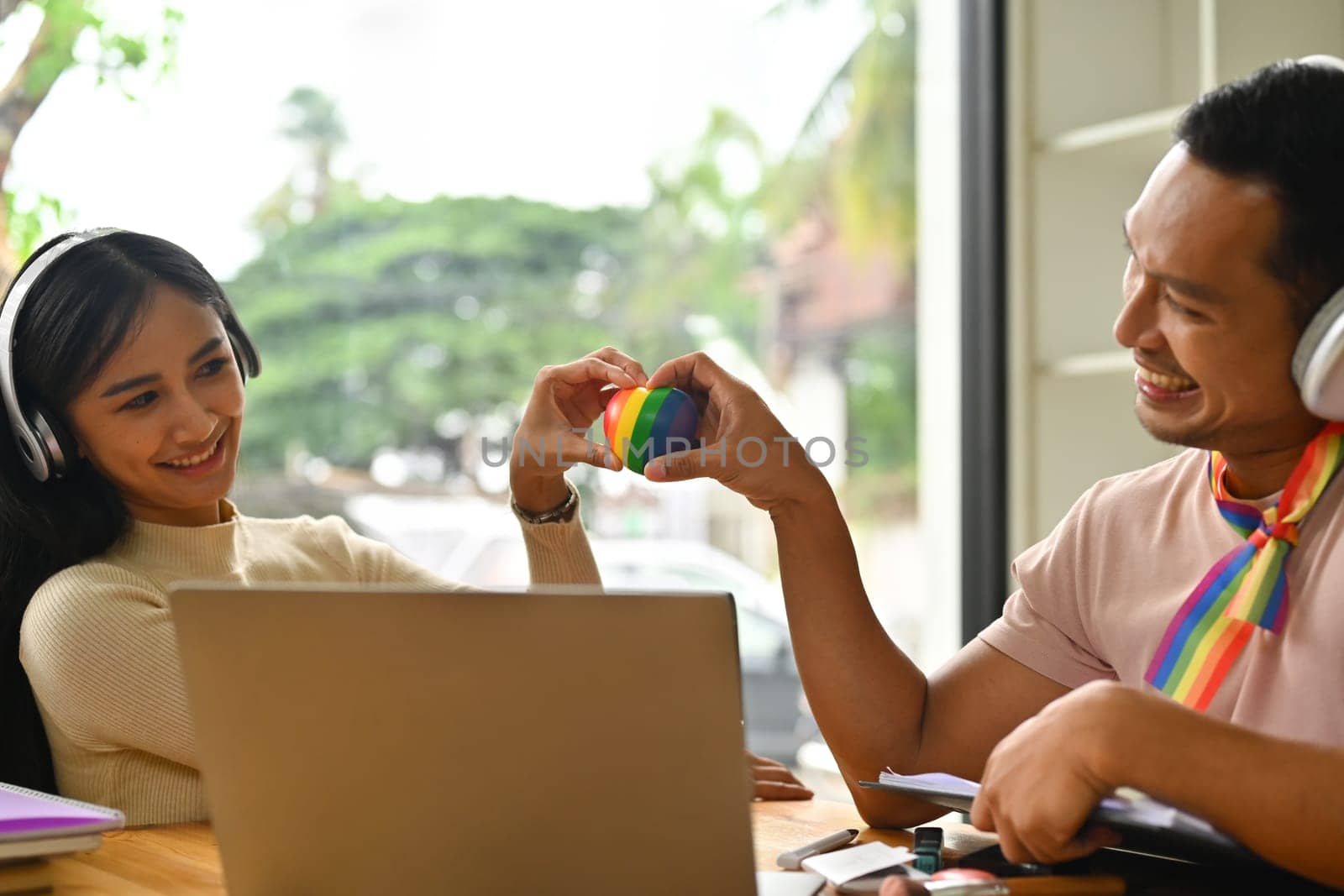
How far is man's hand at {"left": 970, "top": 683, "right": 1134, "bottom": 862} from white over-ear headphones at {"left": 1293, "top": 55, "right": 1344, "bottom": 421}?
11.9 inches

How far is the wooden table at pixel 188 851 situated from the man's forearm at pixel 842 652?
0.27 feet

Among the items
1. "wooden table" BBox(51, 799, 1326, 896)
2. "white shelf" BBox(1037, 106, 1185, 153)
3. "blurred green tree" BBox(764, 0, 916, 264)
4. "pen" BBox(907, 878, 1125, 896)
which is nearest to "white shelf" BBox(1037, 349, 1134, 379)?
"white shelf" BBox(1037, 106, 1185, 153)

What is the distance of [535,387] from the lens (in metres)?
1.38

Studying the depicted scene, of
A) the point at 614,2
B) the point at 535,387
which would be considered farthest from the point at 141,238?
the point at 614,2

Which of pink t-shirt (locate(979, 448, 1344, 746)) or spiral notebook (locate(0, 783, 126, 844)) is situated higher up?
pink t-shirt (locate(979, 448, 1344, 746))

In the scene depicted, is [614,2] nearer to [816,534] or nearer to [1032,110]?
[1032,110]

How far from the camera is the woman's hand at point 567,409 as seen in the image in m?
1.35

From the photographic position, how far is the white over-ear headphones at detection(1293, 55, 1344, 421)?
0.95 metres

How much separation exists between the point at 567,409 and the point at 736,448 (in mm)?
253

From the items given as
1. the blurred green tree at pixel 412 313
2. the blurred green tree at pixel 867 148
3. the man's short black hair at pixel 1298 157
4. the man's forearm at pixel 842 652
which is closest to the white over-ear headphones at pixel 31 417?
the man's forearm at pixel 842 652

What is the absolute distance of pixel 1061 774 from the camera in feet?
2.66

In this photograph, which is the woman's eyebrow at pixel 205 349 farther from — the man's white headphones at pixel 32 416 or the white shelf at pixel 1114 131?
the white shelf at pixel 1114 131

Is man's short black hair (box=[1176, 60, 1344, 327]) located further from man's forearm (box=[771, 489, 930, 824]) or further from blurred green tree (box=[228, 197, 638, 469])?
blurred green tree (box=[228, 197, 638, 469])

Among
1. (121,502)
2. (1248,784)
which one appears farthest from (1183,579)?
(121,502)
